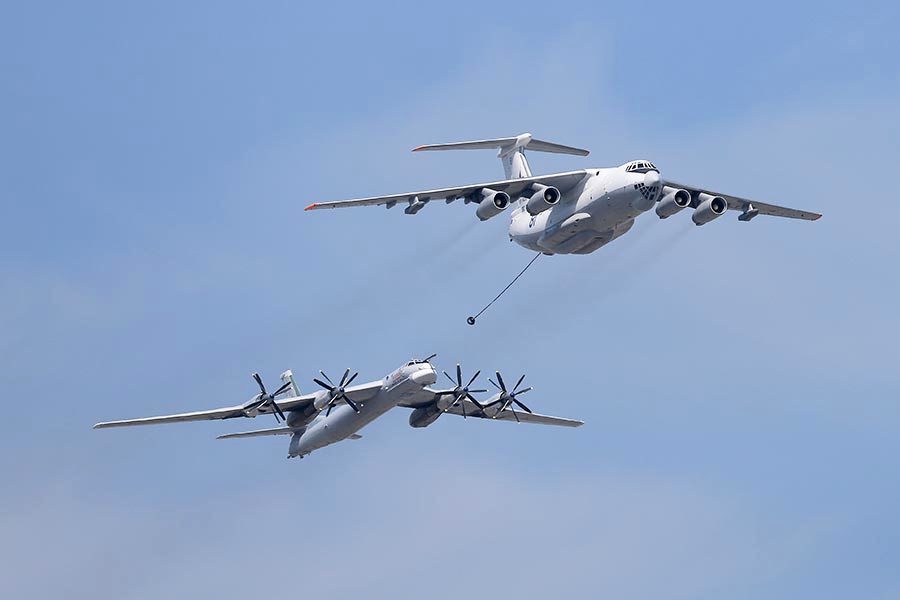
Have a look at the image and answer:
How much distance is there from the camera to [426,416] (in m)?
60.0

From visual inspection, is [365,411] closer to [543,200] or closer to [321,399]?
[321,399]

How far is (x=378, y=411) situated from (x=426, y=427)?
4257 millimetres

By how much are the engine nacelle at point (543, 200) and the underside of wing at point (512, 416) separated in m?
7.00

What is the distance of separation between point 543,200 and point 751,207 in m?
9.32

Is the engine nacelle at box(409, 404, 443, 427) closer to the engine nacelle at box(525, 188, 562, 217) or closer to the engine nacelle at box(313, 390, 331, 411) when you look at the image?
the engine nacelle at box(313, 390, 331, 411)

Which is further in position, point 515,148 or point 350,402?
point 515,148

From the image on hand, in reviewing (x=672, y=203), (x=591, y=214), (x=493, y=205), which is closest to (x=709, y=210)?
(x=672, y=203)

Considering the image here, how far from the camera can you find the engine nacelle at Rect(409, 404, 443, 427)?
59906 mm

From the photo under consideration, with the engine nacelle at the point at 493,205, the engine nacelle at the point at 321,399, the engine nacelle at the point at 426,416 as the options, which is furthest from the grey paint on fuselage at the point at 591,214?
the engine nacelle at the point at 321,399

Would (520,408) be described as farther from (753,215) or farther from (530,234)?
(753,215)

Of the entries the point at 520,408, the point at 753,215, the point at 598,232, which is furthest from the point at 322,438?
the point at 753,215

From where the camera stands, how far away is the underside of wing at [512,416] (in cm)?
6066

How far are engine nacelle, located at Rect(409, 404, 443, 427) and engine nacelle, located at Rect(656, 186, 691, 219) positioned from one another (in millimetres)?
10105

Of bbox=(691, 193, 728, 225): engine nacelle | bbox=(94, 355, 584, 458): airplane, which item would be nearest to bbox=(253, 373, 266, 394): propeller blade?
bbox=(94, 355, 584, 458): airplane
